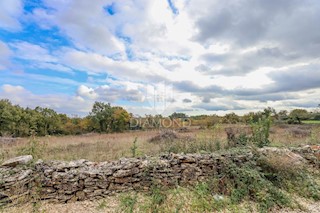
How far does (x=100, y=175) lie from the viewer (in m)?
3.73

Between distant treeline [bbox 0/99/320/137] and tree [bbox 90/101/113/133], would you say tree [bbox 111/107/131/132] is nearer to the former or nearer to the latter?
distant treeline [bbox 0/99/320/137]

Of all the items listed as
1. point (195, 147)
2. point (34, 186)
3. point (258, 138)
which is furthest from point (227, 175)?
point (34, 186)

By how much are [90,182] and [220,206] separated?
7.39 feet

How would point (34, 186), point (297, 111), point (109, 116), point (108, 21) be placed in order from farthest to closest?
1. point (109, 116)
2. point (297, 111)
3. point (108, 21)
4. point (34, 186)

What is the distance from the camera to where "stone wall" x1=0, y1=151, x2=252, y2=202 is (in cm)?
349

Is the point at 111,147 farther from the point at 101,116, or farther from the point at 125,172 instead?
the point at 101,116

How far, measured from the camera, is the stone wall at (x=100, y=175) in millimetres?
3494

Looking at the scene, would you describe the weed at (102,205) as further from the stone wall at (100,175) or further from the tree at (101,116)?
the tree at (101,116)

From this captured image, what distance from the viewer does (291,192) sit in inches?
159

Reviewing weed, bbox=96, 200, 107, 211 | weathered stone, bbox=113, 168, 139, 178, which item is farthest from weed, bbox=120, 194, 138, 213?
weathered stone, bbox=113, 168, 139, 178

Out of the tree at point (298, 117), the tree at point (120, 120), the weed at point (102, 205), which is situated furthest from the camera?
the tree at point (120, 120)

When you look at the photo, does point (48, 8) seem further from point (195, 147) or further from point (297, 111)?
point (297, 111)

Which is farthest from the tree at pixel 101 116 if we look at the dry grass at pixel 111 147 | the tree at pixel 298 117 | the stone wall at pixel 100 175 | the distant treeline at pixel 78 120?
the stone wall at pixel 100 175

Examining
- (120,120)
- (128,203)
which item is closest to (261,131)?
(128,203)
